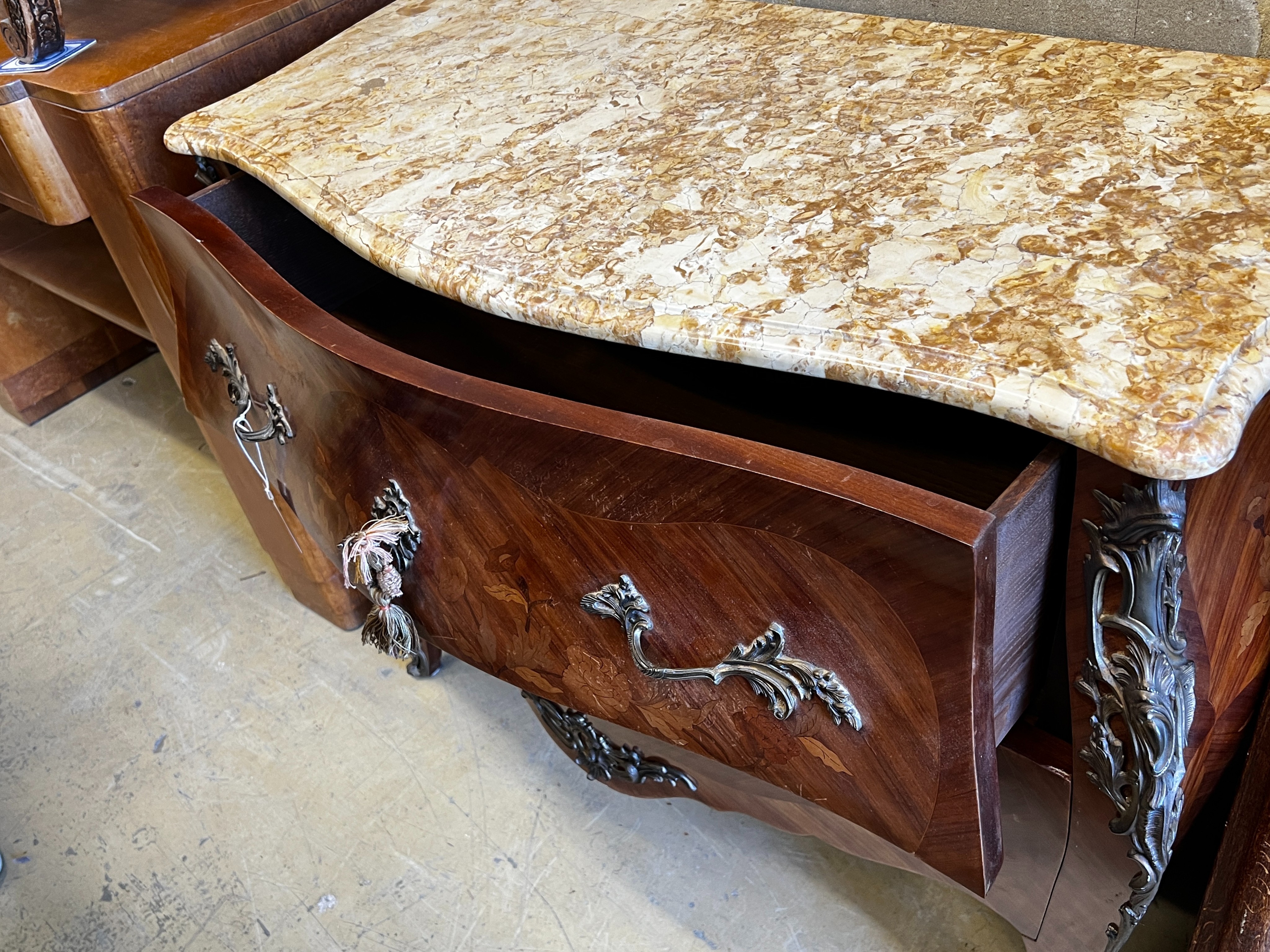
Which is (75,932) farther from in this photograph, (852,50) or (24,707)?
(852,50)

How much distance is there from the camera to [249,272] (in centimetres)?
72

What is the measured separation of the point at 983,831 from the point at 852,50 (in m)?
0.57

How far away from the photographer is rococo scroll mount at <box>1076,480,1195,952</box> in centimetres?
48

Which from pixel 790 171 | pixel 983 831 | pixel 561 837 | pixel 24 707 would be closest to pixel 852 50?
pixel 790 171

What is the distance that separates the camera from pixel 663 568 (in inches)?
22.7

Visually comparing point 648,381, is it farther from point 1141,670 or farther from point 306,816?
point 306,816

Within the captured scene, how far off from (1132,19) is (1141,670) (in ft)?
1.69

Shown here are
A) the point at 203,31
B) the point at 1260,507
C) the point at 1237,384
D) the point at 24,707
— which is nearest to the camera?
the point at 1237,384

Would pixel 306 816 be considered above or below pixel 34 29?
below

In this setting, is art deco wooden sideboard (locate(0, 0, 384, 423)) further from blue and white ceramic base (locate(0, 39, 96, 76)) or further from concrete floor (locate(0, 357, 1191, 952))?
concrete floor (locate(0, 357, 1191, 952))

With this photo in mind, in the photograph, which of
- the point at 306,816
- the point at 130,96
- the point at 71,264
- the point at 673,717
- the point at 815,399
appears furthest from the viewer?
the point at 71,264

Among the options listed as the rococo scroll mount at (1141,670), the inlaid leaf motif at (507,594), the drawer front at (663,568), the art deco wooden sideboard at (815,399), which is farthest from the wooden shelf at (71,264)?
the rococo scroll mount at (1141,670)

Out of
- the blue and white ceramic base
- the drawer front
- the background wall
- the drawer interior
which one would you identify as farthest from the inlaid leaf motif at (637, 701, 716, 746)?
the blue and white ceramic base

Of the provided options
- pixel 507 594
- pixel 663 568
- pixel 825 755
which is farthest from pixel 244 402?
pixel 825 755
